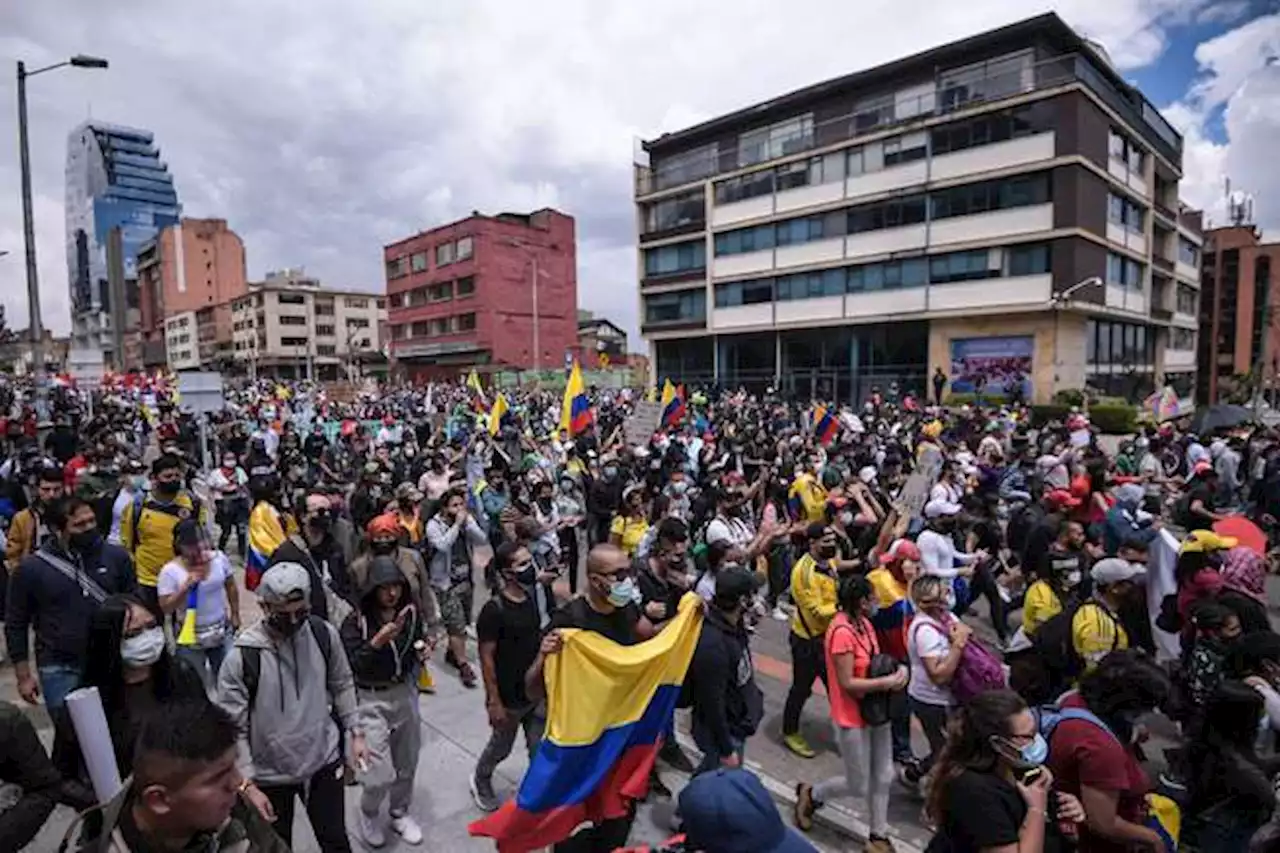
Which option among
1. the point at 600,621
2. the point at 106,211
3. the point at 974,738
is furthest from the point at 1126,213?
the point at 106,211

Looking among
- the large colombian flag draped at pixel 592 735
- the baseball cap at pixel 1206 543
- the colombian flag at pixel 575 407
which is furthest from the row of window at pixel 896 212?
the large colombian flag draped at pixel 592 735

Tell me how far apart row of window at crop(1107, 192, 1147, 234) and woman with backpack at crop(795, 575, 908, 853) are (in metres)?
34.1

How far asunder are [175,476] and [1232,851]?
6.89 metres

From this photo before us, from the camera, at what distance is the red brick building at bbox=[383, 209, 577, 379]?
191ft

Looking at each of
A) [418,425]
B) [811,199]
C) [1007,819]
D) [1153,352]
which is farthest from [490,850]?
[1153,352]

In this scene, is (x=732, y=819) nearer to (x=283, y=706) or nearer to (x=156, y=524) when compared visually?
(x=283, y=706)

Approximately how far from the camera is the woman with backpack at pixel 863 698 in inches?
154

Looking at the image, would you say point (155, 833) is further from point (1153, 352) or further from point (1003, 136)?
point (1153, 352)

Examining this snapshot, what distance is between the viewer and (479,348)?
5797 centimetres

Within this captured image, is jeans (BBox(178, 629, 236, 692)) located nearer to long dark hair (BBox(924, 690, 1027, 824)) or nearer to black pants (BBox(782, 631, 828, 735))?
black pants (BBox(782, 631, 828, 735))

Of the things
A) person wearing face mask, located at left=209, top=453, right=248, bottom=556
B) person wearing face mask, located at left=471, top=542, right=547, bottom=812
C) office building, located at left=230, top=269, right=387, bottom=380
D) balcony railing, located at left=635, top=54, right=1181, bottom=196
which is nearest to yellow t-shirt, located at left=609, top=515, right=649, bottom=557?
person wearing face mask, located at left=471, top=542, right=547, bottom=812

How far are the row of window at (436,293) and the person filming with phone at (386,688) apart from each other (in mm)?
57126

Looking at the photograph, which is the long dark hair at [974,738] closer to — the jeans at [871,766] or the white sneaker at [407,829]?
the jeans at [871,766]

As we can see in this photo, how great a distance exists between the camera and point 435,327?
2493 inches
